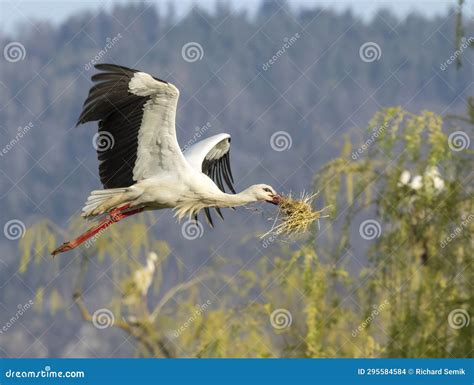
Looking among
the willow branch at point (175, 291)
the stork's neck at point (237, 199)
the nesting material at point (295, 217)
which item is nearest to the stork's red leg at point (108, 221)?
the stork's neck at point (237, 199)

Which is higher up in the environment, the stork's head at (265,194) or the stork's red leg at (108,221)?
the stork's head at (265,194)

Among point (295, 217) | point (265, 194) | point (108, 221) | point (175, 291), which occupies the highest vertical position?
point (265, 194)

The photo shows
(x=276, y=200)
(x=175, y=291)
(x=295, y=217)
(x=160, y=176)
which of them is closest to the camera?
(x=295, y=217)

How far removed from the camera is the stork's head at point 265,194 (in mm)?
7059

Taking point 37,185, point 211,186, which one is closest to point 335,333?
point 211,186

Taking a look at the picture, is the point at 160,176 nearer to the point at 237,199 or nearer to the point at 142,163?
the point at 142,163

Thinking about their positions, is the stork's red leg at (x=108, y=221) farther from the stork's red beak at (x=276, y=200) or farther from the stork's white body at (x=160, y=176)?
the stork's red beak at (x=276, y=200)

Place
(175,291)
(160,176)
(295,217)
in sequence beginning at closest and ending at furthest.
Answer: (295,217) → (160,176) → (175,291)

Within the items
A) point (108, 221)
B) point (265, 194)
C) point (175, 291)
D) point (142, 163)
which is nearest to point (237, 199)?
point (265, 194)

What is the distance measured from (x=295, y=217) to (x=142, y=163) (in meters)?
1.08

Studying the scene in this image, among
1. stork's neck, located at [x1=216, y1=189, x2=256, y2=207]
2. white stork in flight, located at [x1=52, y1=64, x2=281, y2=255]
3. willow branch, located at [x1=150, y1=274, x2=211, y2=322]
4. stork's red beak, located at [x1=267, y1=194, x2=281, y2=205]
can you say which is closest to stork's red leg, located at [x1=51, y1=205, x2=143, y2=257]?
white stork in flight, located at [x1=52, y1=64, x2=281, y2=255]

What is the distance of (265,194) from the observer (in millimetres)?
7070

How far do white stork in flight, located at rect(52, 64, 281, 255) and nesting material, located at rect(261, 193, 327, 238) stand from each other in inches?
6.9

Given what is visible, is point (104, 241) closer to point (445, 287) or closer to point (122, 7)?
point (445, 287)
